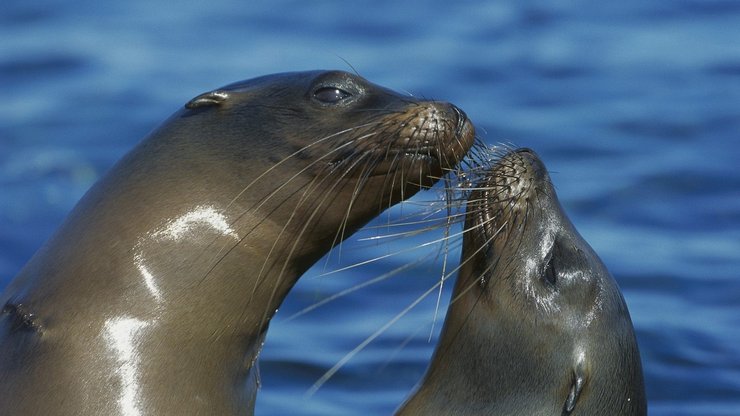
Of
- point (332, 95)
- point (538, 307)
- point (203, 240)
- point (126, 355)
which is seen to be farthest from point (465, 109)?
point (126, 355)

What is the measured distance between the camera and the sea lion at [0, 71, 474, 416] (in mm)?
5902

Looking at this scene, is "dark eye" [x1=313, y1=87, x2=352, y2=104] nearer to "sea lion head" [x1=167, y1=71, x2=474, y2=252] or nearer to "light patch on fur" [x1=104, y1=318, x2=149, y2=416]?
"sea lion head" [x1=167, y1=71, x2=474, y2=252]

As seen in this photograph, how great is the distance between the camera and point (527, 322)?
6434 millimetres

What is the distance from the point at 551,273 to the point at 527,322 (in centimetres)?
22

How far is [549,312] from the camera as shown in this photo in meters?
6.42

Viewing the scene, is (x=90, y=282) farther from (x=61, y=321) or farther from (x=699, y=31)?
(x=699, y=31)

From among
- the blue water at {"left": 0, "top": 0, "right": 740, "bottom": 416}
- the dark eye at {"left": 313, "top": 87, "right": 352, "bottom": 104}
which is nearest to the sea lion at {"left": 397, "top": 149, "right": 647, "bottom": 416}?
the dark eye at {"left": 313, "top": 87, "right": 352, "bottom": 104}

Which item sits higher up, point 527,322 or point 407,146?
point 407,146

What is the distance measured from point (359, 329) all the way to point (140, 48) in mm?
5502

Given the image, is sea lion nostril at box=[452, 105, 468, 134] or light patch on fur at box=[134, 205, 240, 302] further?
sea lion nostril at box=[452, 105, 468, 134]

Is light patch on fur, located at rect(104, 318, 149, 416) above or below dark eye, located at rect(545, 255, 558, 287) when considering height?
below

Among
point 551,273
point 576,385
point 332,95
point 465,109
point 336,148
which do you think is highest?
point 332,95

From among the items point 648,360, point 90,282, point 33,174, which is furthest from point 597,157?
point 90,282

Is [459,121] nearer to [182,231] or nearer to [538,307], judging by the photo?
[538,307]
